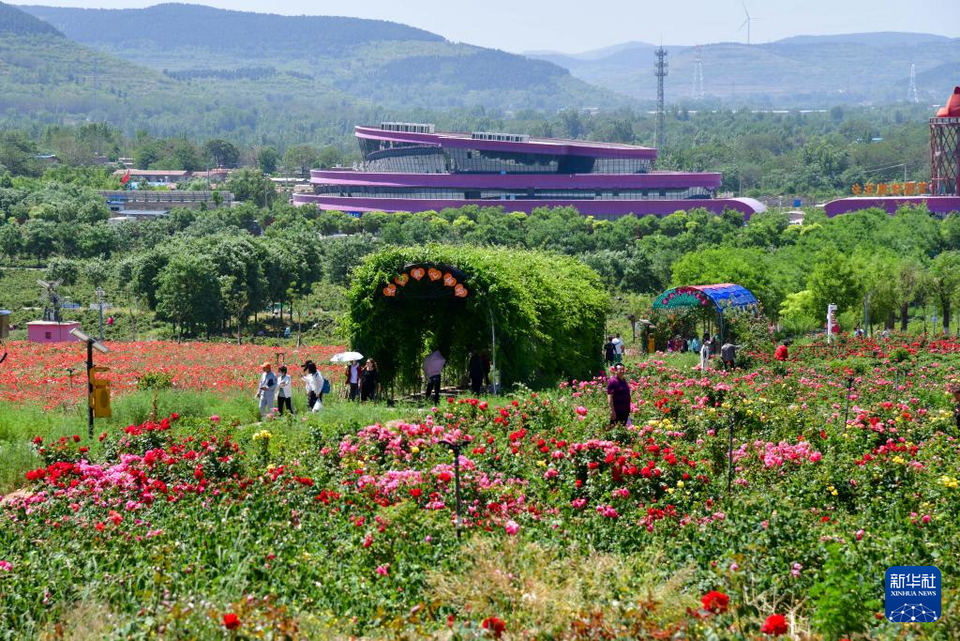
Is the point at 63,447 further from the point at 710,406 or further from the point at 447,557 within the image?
the point at 710,406

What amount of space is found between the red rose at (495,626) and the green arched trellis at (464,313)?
1392cm

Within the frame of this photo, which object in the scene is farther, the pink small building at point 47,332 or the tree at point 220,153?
the tree at point 220,153

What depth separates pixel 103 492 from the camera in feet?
41.9

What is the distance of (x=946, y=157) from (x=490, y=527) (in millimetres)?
99145

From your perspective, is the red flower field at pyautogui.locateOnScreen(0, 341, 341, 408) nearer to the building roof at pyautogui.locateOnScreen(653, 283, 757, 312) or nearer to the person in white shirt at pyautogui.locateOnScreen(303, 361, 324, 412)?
the person in white shirt at pyautogui.locateOnScreen(303, 361, 324, 412)

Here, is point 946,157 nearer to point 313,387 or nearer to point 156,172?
point 313,387

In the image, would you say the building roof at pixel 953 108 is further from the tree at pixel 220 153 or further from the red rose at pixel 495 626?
the tree at pixel 220 153

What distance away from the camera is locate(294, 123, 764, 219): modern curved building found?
116 meters

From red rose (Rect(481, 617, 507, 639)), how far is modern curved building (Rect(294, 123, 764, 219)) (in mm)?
105154

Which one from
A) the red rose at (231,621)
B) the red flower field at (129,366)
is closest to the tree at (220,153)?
the red flower field at (129,366)

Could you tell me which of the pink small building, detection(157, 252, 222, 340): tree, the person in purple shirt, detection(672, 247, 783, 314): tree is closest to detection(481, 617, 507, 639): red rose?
the person in purple shirt

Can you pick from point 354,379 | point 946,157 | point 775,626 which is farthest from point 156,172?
point 775,626

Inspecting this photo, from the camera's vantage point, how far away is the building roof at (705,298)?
1326 inches

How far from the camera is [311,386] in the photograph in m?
20.3
